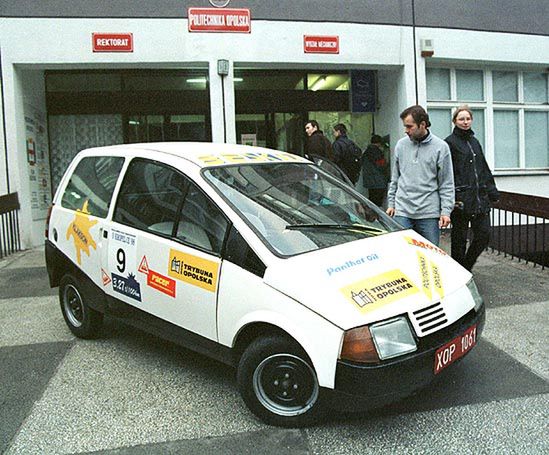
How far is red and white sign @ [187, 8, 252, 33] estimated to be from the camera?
866cm

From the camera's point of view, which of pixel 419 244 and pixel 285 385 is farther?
pixel 419 244

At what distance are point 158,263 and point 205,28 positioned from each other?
21.2 ft

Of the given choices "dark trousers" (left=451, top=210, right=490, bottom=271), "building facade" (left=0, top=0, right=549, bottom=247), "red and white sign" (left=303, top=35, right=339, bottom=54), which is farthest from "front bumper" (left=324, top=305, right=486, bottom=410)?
"red and white sign" (left=303, top=35, right=339, bottom=54)

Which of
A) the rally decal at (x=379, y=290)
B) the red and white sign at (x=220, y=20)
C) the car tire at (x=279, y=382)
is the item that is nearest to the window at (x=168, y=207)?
the car tire at (x=279, y=382)

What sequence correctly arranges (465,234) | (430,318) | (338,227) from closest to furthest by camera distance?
(430,318) → (338,227) → (465,234)

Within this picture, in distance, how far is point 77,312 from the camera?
14.5 feet

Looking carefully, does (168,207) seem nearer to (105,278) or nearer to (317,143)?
(105,278)

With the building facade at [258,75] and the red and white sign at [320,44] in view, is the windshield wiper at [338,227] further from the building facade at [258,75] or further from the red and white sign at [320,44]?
the red and white sign at [320,44]

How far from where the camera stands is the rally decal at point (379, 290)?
8.71ft

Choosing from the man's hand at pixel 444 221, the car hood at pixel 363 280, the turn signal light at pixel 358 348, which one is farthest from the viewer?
the man's hand at pixel 444 221

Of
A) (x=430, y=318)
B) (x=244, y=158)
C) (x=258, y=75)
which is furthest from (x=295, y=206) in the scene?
(x=258, y=75)

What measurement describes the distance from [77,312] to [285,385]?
7.93ft

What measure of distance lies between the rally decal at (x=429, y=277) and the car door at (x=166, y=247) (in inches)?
47.8

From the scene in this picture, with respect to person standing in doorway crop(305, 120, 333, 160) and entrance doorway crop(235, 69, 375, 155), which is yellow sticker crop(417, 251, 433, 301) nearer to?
person standing in doorway crop(305, 120, 333, 160)
